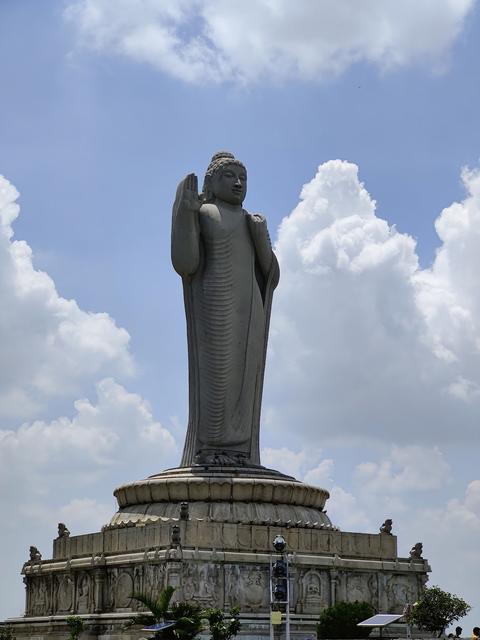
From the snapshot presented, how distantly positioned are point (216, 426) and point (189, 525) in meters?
4.49

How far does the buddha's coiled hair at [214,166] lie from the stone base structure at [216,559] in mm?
7647

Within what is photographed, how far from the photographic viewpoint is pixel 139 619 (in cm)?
2384

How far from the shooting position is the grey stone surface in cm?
3206

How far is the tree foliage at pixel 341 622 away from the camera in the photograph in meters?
26.4

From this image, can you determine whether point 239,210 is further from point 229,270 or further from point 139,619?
point 139,619

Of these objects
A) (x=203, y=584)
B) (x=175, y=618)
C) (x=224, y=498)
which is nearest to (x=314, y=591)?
(x=203, y=584)

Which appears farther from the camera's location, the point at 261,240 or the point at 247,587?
the point at 261,240

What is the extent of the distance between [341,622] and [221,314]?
9245mm

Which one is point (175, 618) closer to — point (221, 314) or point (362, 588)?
point (362, 588)

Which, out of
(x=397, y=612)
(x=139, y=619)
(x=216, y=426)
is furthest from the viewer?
(x=216, y=426)

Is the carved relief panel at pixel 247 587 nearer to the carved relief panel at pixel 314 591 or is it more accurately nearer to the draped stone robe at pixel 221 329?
the carved relief panel at pixel 314 591

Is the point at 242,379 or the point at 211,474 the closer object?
the point at 211,474

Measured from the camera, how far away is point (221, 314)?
32.4 m

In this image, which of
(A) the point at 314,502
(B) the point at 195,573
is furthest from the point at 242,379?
(B) the point at 195,573
